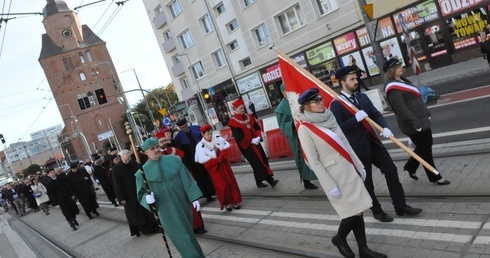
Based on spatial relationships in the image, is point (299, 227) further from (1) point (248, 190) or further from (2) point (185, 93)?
(2) point (185, 93)

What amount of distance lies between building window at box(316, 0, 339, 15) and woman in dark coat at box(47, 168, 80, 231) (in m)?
15.8

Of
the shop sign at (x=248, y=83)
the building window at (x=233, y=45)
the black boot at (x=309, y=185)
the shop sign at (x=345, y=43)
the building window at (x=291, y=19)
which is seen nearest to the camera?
the black boot at (x=309, y=185)

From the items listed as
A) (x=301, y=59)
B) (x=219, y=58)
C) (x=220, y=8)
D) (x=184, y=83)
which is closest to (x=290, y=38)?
(x=301, y=59)

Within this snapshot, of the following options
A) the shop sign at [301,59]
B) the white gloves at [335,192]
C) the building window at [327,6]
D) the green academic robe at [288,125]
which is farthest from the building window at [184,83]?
the white gloves at [335,192]

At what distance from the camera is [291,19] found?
2459 cm

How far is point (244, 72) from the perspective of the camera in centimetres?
2938

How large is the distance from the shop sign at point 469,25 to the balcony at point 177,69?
25389 millimetres

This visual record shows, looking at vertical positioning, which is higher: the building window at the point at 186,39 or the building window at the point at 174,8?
the building window at the point at 174,8

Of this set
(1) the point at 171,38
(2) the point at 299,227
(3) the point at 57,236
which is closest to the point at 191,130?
(2) the point at 299,227

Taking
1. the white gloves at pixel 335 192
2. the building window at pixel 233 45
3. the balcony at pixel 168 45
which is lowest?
the white gloves at pixel 335 192

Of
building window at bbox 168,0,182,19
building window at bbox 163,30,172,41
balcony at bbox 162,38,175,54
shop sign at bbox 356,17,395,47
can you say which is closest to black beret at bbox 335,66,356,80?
shop sign at bbox 356,17,395,47

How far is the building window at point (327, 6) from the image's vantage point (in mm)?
21889

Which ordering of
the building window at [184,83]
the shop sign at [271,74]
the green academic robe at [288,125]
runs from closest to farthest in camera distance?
the green academic robe at [288,125]
the shop sign at [271,74]
the building window at [184,83]

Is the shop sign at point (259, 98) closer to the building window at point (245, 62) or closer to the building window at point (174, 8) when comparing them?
the building window at point (245, 62)
